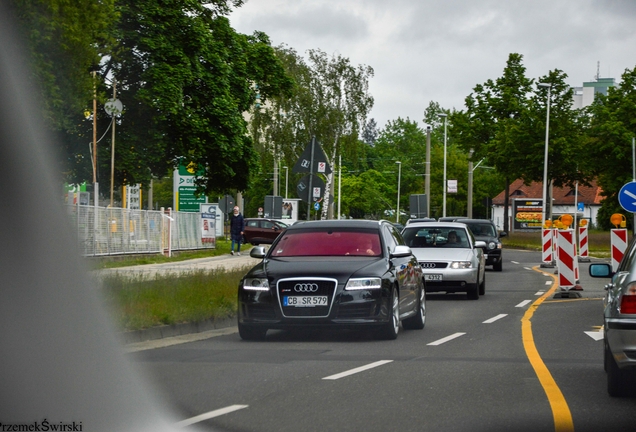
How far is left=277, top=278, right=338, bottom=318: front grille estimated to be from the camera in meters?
13.3

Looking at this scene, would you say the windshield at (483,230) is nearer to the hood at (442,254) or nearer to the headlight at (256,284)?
the hood at (442,254)

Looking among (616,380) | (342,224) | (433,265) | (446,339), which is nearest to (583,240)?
(433,265)

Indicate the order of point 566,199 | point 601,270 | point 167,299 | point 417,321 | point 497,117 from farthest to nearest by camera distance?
point 566,199 < point 497,117 < point 167,299 < point 417,321 < point 601,270

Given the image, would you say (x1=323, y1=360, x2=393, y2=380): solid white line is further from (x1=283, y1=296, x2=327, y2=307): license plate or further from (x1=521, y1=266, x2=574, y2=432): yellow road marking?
(x1=283, y1=296, x2=327, y2=307): license plate

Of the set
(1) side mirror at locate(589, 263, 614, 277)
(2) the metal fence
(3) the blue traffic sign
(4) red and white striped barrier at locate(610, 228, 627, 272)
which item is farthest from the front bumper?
(2) the metal fence

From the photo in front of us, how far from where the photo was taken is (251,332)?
545 inches

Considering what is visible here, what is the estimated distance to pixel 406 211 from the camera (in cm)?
14288

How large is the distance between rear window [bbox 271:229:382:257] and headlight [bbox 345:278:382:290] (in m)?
1.00

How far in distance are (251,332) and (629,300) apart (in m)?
6.52

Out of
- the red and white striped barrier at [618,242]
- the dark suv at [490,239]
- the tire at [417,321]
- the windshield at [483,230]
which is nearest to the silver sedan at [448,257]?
the red and white striped barrier at [618,242]

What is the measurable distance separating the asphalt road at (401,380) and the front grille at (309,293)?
391 millimetres

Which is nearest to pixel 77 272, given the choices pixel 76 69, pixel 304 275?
pixel 76 69

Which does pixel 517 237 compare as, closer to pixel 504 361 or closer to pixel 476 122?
pixel 476 122

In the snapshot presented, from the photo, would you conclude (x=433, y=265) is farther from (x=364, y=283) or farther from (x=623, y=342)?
(x=623, y=342)
